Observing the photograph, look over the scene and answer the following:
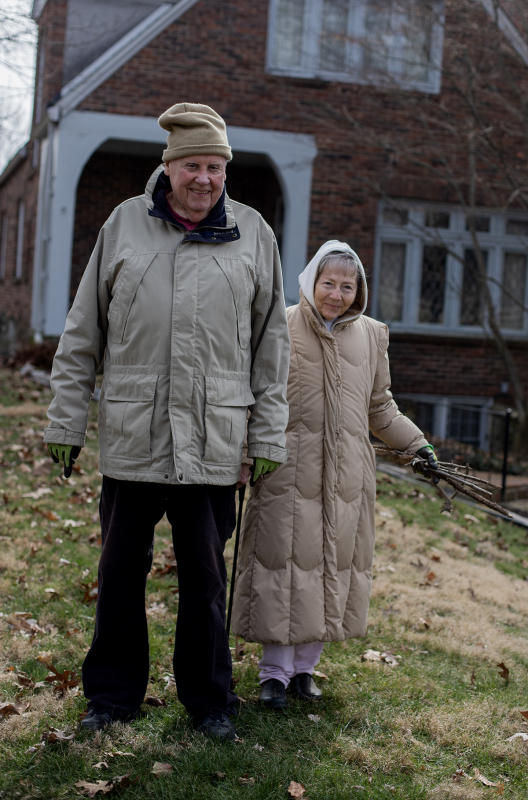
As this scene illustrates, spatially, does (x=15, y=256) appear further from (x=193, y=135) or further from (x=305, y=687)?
(x=193, y=135)

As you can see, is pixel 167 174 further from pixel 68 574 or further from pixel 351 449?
pixel 68 574

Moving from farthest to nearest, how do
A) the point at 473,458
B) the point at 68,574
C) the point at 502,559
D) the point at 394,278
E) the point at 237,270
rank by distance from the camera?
the point at 394,278, the point at 473,458, the point at 502,559, the point at 68,574, the point at 237,270

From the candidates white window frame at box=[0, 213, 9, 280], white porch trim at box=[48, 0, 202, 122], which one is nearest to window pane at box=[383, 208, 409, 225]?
white porch trim at box=[48, 0, 202, 122]

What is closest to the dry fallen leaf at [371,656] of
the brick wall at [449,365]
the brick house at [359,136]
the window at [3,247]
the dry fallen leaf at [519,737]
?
the dry fallen leaf at [519,737]

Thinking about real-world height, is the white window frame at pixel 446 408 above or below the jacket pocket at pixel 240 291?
below

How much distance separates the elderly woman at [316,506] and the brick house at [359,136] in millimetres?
8213

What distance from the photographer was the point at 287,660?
404 cm

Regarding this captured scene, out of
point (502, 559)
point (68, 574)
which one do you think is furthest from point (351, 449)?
point (502, 559)

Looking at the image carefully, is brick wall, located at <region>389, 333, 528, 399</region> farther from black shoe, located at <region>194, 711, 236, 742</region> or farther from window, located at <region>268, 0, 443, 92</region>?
black shoe, located at <region>194, 711, 236, 742</region>

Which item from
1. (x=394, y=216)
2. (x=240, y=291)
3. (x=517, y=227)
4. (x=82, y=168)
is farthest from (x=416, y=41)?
(x=240, y=291)

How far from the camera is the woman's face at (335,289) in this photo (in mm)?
4004

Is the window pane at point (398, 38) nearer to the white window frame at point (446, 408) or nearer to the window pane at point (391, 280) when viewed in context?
the window pane at point (391, 280)

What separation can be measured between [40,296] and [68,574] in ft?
30.8

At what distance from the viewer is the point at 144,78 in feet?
41.9
